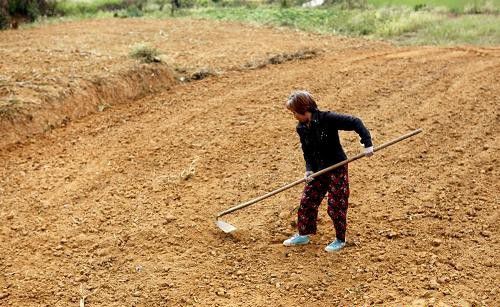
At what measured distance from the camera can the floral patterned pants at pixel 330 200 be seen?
4309mm

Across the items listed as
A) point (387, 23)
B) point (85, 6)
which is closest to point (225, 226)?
point (387, 23)

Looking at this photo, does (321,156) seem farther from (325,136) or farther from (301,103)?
(301,103)

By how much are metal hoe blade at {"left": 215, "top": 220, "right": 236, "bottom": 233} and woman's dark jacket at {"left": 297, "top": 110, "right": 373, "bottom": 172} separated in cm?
94

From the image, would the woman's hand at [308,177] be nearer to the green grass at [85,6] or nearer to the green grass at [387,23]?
the green grass at [387,23]

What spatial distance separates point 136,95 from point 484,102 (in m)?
4.73

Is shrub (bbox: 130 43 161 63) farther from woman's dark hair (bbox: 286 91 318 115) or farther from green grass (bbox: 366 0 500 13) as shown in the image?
green grass (bbox: 366 0 500 13)

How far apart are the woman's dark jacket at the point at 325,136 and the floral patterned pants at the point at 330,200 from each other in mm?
103

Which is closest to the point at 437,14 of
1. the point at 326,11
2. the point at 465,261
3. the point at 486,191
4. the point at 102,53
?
the point at 326,11

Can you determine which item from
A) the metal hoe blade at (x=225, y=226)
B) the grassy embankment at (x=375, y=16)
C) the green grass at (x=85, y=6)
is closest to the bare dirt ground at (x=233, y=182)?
the metal hoe blade at (x=225, y=226)

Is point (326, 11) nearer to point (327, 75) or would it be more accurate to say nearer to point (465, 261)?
point (327, 75)

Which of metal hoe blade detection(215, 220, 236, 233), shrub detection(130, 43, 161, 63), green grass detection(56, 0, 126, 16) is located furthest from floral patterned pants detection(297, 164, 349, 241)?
green grass detection(56, 0, 126, 16)

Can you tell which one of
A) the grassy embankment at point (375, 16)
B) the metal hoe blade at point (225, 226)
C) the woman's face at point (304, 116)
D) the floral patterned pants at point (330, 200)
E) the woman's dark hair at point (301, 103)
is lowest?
the metal hoe blade at point (225, 226)

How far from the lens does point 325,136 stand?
419cm

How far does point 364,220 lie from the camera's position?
16.5ft
